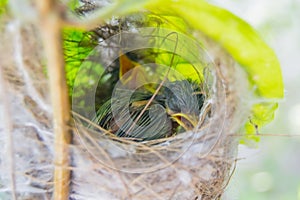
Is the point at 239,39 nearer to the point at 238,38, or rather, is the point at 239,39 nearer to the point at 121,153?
the point at 238,38

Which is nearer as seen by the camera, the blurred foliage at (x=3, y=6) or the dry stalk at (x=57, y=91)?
the dry stalk at (x=57, y=91)

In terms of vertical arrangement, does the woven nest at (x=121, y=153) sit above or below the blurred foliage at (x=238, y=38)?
below

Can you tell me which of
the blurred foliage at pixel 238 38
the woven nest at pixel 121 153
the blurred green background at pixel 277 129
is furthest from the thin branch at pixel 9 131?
the blurred green background at pixel 277 129

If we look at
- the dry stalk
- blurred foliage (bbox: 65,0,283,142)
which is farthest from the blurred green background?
the dry stalk

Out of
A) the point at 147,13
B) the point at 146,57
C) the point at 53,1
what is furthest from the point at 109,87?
the point at 53,1

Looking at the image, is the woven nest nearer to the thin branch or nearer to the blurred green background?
the thin branch

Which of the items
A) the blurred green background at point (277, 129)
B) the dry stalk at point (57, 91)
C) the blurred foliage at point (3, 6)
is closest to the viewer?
the dry stalk at point (57, 91)

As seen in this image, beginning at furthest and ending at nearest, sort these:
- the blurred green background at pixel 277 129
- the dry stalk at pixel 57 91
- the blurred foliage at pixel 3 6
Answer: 1. the blurred green background at pixel 277 129
2. the blurred foliage at pixel 3 6
3. the dry stalk at pixel 57 91

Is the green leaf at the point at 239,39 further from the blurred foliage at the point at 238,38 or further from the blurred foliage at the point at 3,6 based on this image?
the blurred foliage at the point at 3,6
